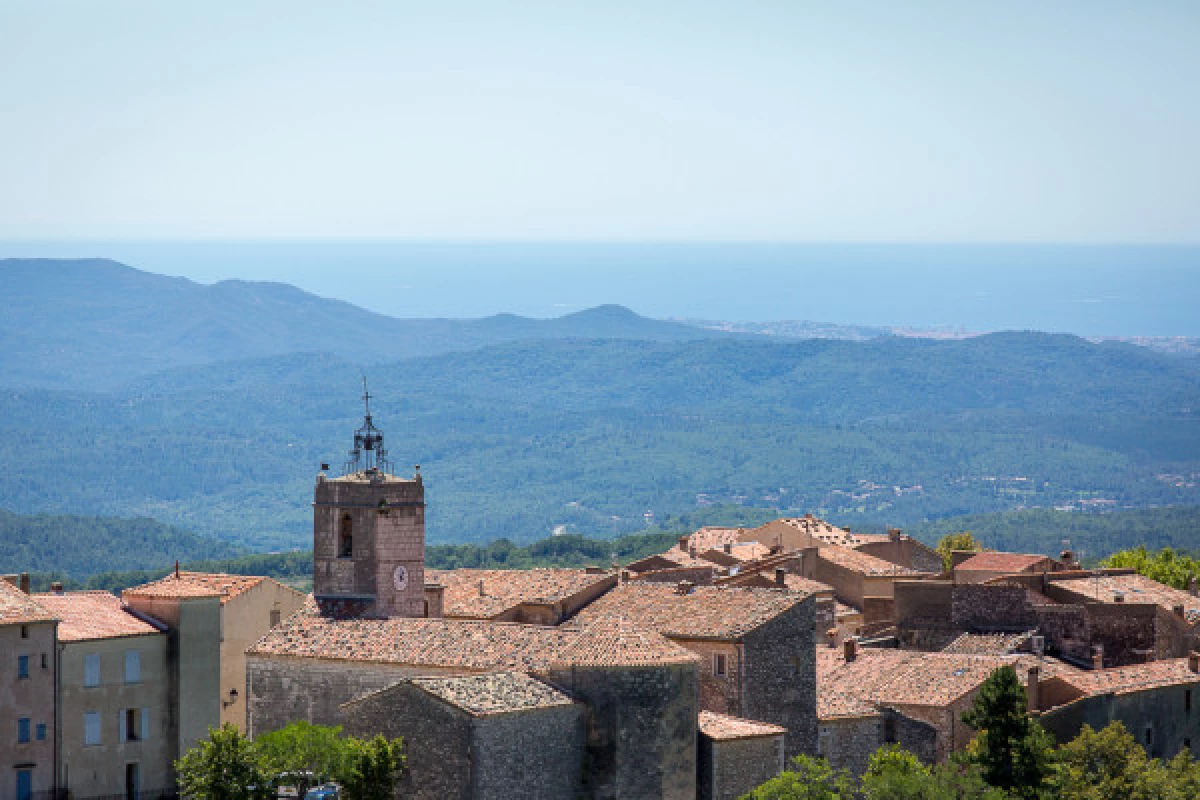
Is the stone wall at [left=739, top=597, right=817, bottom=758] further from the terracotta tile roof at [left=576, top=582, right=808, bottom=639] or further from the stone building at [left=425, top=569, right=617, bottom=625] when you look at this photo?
the stone building at [left=425, top=569, right=617, bottom=625]

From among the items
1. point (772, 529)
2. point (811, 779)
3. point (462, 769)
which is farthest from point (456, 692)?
point (772, 529)

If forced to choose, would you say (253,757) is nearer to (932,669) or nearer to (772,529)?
(932,669)

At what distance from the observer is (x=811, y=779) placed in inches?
1797

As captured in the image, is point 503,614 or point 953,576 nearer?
point 503,614

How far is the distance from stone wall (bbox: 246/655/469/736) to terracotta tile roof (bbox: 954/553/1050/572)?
24.6 m

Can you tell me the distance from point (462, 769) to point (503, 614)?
36.1 feet

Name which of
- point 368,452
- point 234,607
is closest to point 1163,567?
point 368,452

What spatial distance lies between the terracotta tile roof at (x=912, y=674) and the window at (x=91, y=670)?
16.7 metres

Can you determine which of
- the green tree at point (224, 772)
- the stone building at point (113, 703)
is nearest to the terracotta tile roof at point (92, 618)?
the stone building at point (113, 703)

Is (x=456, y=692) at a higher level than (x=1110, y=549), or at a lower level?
higher

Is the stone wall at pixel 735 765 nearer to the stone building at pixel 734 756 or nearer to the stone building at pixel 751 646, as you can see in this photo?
the stone building at pixel 734 756

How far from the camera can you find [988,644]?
58844mm

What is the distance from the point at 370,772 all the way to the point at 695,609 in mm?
10220

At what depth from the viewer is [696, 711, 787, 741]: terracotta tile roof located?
149 ft
